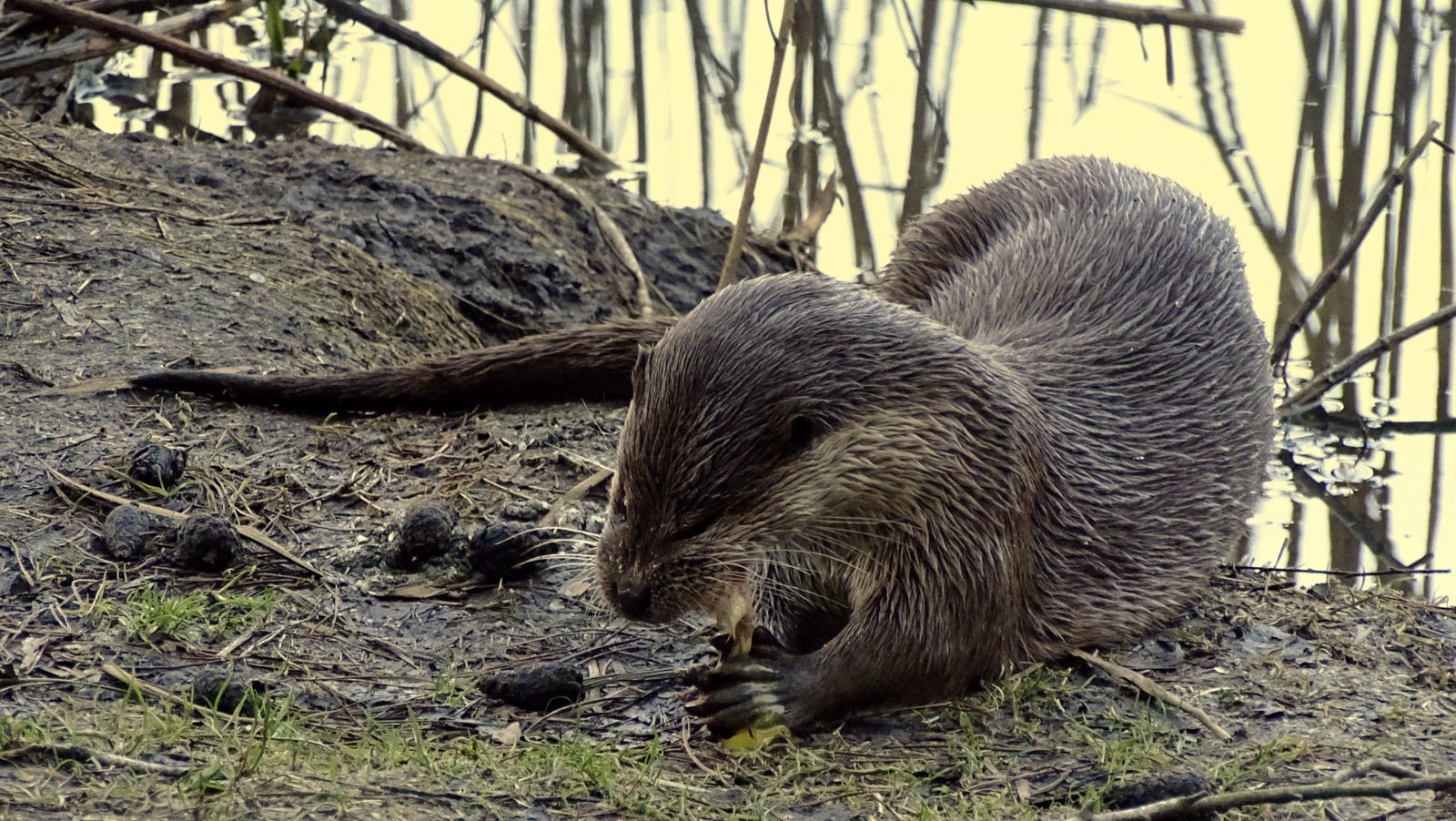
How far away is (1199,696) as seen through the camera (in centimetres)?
255

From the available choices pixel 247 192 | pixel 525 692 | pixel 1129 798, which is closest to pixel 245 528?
pixel 525 692

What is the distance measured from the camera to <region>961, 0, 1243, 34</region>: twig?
3.54m

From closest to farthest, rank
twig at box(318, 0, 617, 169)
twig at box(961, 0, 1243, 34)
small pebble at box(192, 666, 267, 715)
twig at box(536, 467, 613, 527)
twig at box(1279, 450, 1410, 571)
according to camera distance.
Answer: small pebble at box(192, 666, 267, 715) < twig at box(536, 467, 613, 527) < twig at box(961, 0, 1243, 34) < twig at box(1279, 450, 1410, 571) < twig at box(318, 0, 617, 169)

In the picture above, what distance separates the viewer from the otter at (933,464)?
7.58 feet

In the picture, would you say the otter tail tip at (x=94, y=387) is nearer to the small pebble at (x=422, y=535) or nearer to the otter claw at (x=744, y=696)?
the small pebble at (x=422, y=535)

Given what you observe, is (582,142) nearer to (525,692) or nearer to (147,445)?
(147,445)

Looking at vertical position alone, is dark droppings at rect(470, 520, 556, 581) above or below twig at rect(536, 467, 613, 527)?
below

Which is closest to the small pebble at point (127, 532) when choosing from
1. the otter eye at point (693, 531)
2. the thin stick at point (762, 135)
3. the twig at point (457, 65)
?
the otter eye at point (693, 531)

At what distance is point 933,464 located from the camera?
2.41 metres

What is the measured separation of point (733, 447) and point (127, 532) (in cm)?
125

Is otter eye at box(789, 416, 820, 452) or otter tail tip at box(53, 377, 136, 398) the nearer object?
otter eye at box(789, 416, 820, 452)

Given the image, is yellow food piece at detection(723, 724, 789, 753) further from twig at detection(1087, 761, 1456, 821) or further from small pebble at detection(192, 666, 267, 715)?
small pebble at detection(192, 666, 267, 715)

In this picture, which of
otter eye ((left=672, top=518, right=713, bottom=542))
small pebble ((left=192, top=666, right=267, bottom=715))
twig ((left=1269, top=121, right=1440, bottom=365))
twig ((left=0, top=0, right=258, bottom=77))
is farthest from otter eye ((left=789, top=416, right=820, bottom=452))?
twig ((left=0, top=0, right=258, bottom=77))

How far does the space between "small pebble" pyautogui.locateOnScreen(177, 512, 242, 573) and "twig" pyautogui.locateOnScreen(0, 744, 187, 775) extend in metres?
0.84
